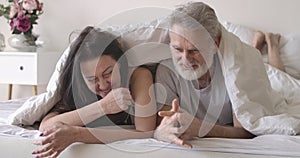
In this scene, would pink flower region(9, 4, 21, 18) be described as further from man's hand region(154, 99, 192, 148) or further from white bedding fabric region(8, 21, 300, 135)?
man's hand region(154, 99, 192, 148)

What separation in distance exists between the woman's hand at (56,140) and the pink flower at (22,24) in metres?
1.72

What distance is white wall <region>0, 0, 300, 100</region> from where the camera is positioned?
8.32 ft

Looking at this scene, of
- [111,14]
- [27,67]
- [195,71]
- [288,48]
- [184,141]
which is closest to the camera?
[184,141]

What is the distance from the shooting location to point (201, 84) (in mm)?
1429

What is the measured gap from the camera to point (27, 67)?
277 cm

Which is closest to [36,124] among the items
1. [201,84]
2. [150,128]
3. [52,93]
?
[52,93]

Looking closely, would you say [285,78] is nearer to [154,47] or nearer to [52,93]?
[154,47]

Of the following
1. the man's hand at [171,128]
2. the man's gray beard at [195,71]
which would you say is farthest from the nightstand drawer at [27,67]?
the man's hand at [171,128]

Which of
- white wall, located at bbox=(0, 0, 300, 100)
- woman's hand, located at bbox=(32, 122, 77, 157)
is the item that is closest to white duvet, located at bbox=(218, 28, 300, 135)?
woman's hand, located at bbox=(32, 122, 77, 157)

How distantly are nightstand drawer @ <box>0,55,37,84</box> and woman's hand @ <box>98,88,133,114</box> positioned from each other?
1.58 metres

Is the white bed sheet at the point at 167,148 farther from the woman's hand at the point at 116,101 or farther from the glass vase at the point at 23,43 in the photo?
the glass vase at the point at 23,43

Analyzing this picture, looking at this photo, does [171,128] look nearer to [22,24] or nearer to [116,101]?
[116,101]

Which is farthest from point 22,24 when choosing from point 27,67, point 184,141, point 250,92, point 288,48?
point 184,141

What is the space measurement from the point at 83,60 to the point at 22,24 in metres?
1.59
